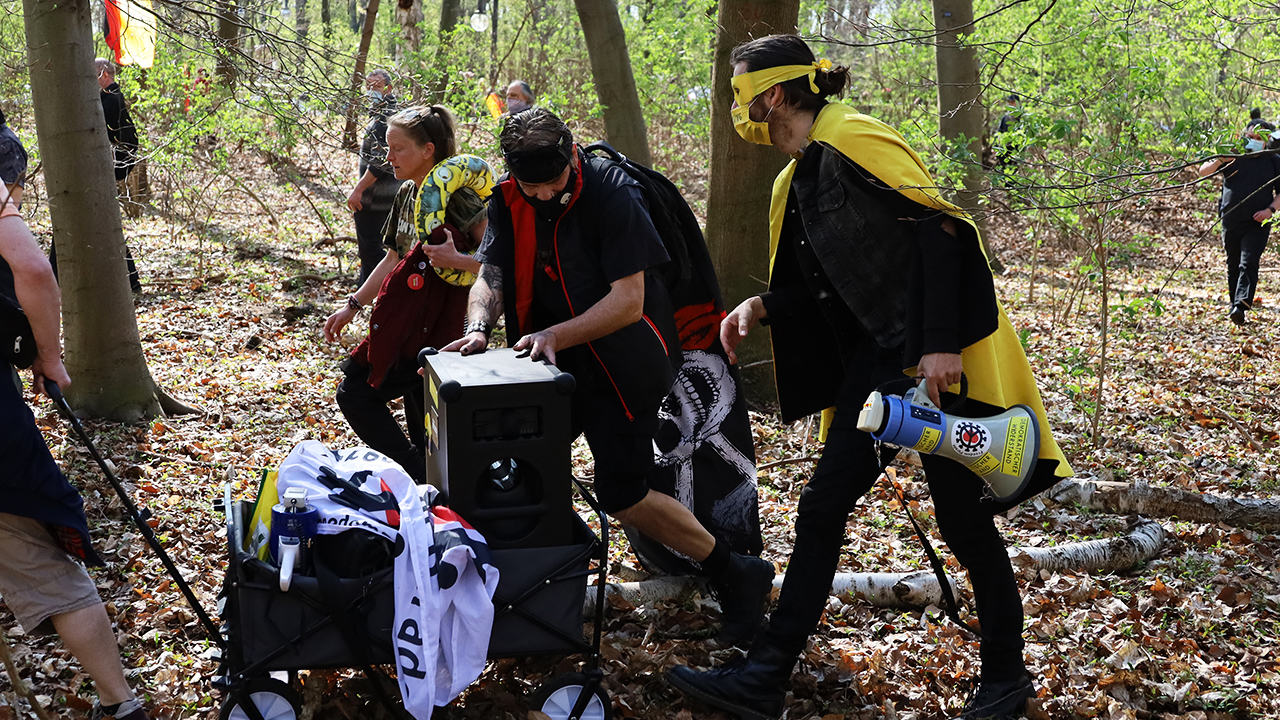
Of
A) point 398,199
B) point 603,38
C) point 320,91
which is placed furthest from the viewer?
point 603,38

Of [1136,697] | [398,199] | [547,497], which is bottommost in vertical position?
[1136,697]

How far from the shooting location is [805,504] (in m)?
3.22

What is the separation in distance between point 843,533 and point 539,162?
1.53 metres

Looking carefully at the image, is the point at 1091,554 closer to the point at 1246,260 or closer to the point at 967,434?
the point at 967,434

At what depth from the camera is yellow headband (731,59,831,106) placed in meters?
3.12

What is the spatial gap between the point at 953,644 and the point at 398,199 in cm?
295

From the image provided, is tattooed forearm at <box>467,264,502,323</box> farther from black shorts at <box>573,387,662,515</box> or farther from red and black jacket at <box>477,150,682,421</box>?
black shorts at <box>573,387,662,515</box>

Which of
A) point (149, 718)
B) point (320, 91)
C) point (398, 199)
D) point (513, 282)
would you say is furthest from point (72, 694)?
point (320, 91)

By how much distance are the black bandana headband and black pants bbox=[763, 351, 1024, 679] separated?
1166 mm

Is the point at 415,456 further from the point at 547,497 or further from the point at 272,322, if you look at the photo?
the point at 272,322

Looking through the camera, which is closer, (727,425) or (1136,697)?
(1136,697)

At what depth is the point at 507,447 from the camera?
287 centimetres

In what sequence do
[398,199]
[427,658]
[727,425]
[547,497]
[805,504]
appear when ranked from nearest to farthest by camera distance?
[427,658]
[547,497]
[805,504]
[727,425]
[398,199]

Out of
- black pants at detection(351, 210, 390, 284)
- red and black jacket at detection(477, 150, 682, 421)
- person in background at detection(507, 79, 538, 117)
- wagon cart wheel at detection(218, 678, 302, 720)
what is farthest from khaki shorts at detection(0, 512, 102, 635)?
person in background at detection(507, 79, 538, 117)
